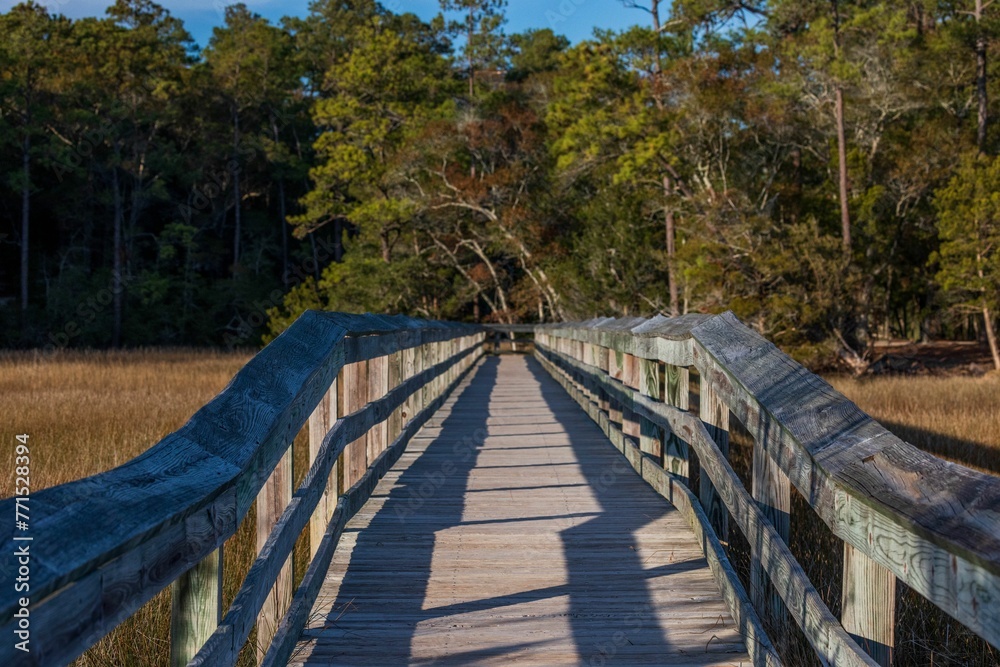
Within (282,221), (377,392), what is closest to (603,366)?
(377,392)

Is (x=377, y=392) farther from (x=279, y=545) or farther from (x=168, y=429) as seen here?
(x=168, y=429)

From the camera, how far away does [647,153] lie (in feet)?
90.1

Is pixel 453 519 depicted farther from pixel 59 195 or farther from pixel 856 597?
pixel 59 195

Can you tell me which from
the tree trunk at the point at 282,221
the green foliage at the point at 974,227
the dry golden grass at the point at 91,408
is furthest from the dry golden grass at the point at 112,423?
the tree trunk at the point at 282,221

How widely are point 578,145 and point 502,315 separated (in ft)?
31.3

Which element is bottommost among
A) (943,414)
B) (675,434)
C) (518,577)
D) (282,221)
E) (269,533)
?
(943,414)

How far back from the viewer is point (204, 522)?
6.30ft

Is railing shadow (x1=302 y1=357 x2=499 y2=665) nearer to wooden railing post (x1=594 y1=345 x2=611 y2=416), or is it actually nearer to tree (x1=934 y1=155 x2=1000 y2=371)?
wooden railing post (x1=594 y1=345 x2=611 y2=416)

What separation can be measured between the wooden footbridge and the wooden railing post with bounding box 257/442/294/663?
1 centimetres

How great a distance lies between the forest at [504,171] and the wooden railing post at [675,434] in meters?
17.9

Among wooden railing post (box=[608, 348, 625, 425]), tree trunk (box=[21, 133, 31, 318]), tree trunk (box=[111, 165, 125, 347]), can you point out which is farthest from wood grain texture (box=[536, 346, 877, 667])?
tree trunk (box=[111, 165, 125, 347])

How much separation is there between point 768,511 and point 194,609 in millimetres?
1932

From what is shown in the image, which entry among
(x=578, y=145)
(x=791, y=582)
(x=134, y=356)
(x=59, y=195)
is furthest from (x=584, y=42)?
(x=791, y=582)

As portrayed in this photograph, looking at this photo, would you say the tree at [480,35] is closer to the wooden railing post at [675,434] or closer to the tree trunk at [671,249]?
the tree trunk at [671,249]
